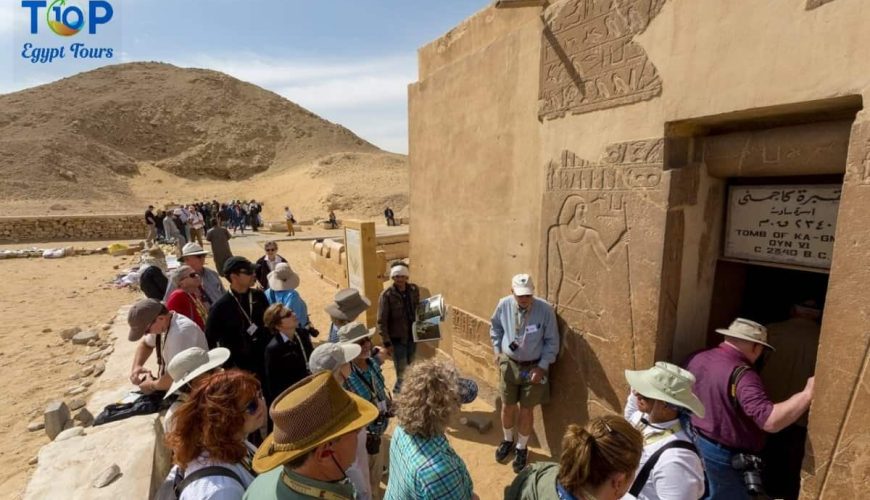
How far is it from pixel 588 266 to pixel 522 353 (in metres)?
0.98

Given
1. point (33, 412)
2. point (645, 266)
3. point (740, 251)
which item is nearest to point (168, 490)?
point (645, 266)

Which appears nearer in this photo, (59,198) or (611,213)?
(611,213)

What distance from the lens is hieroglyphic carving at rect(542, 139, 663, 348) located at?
10.6 feet

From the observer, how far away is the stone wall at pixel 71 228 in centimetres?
1950

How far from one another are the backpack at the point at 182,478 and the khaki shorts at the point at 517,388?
267cm

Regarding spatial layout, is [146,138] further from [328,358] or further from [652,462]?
[652,462]

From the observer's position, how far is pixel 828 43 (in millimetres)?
2236

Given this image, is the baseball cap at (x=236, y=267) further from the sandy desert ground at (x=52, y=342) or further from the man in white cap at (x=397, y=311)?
the sandy desert ground at (x=52, y=342)

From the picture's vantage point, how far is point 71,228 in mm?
20391

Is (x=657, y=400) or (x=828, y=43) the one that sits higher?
(x=828, y=43)

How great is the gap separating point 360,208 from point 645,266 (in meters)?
27.5

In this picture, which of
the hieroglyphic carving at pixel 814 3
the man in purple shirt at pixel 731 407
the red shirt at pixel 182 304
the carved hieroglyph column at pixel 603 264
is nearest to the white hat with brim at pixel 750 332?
the man in purple shirt at pixel 731 407

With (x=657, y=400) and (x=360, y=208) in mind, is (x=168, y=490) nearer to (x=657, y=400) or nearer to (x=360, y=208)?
(x=657, y=400)

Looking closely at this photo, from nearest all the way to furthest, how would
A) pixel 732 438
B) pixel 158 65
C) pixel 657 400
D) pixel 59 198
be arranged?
pixel 657 400, pixel 732 438, pixel 59 198, pixel 158 65
